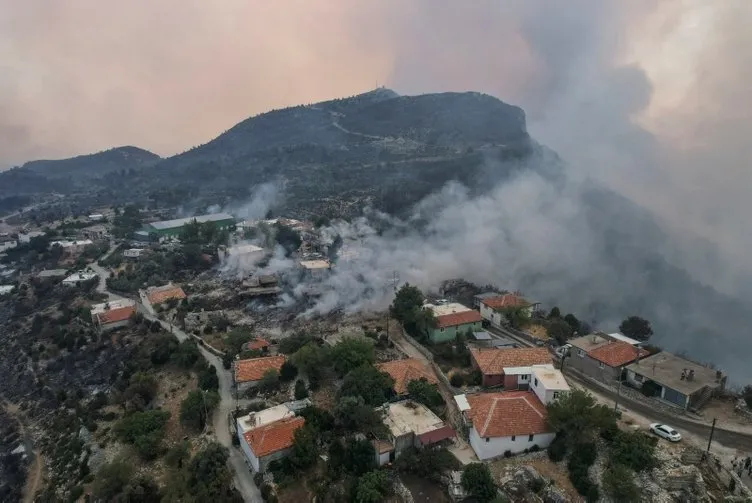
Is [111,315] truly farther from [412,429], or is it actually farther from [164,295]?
[412,429]

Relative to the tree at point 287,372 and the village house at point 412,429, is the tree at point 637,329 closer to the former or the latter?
the village house at point 412,429

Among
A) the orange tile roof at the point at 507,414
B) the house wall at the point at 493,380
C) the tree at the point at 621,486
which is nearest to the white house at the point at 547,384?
the orange tile roof at the point at 507,414

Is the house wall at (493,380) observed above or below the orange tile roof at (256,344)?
below

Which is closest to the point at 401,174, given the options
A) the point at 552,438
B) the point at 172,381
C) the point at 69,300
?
the point at 69,300

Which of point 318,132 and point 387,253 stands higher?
point 318,132

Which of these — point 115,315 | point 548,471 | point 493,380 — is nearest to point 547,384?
point 493,380

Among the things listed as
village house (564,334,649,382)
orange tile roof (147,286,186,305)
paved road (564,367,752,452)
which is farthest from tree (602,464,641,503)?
orange tile roof (147,286,186,305)

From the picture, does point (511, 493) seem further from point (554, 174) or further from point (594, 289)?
point (554, 174)
